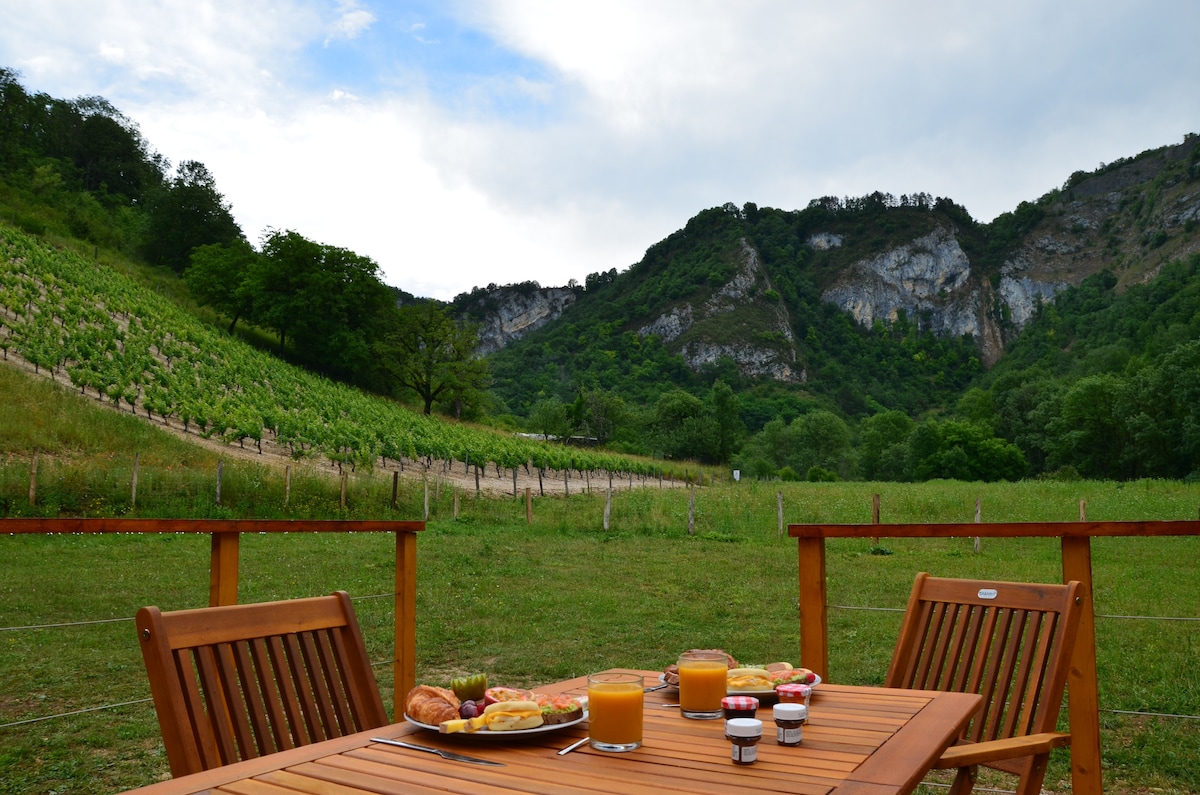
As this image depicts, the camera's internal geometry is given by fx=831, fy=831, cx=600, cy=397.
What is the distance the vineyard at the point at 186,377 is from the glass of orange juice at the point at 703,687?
20.2 meters

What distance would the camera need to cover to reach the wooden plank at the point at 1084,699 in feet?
8.30

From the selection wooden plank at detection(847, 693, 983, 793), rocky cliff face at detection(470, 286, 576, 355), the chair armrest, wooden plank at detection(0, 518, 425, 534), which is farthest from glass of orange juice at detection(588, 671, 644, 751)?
rocky cliff face at detection(470, 286, 576, 355)

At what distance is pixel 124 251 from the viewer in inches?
1801

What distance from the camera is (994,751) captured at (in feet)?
5.34

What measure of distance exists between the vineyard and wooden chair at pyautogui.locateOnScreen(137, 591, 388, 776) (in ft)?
64.3

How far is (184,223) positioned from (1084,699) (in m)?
53.7

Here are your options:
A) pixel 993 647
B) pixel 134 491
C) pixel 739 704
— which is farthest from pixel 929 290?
pixel 739 704

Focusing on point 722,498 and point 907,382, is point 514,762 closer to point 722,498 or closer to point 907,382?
point 722,498

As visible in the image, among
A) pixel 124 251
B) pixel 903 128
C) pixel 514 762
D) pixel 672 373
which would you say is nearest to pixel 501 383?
pixel 672 373

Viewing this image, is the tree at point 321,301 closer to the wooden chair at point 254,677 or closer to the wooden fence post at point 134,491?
the wooden fence post at point 134,491

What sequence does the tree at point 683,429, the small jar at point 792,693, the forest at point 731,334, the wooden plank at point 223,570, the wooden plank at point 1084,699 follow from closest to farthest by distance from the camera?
1. the small jar at point 792,693
2. the wooden plank at point 1084,699
3. the wooden plank at point 223,570
4. the forest at point 731,334
5. the tree at point 683,429

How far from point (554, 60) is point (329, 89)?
16.7 ft

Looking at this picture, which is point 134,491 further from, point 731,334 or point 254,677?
point 731,334

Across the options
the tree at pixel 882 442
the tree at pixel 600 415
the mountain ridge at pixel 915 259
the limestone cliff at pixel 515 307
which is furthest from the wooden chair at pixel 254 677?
the limestone cliff at pixel 515 307
